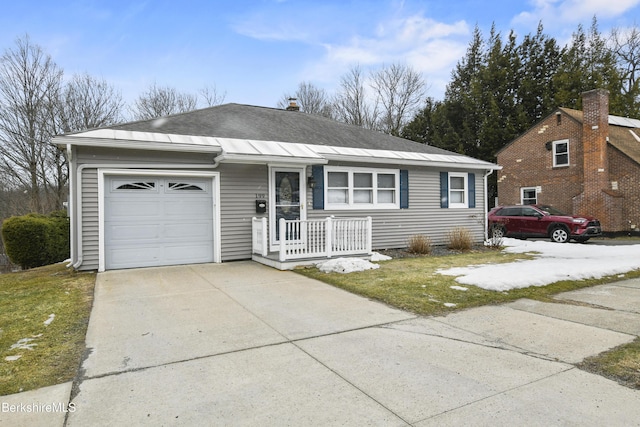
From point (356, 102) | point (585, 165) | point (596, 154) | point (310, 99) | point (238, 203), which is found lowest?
point (238, 203)

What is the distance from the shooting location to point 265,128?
36.3 feet

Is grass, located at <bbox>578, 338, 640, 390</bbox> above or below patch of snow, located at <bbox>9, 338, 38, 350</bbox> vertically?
below

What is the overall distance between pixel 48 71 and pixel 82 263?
1846 centimetres

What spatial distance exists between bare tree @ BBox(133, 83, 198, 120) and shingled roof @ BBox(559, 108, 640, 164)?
23507 millimetres

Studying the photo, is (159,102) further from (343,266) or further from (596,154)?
(596,154)

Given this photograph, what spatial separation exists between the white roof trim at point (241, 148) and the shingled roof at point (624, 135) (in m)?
11.4

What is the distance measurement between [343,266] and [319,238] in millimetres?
1201

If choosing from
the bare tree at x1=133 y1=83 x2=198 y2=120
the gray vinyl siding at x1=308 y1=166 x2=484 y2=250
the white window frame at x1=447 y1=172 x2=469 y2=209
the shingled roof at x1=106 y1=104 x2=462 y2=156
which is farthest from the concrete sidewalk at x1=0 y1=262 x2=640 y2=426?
the bare tree at x1=133 y1=83 x2=198 y2=120

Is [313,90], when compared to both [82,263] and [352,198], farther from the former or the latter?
[82,263]

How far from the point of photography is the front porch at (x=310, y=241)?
811cm

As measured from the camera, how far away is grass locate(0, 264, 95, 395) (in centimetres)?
304

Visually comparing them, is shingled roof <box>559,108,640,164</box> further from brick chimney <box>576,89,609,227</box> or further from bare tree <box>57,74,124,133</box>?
bare tree <box>57,74,124,133</box>

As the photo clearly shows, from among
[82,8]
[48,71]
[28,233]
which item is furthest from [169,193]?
[48,71]

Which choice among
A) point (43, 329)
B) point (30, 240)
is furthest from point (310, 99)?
point (43, 329)
